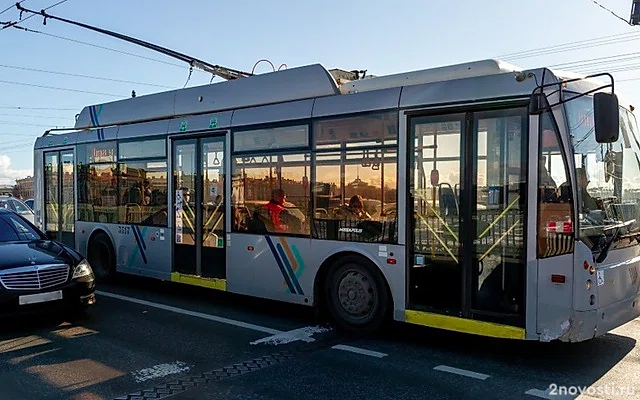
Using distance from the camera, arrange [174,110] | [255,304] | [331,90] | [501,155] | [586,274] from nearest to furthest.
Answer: [586,274] → [501,155] → [331,90] → [255,304] → [174,110]

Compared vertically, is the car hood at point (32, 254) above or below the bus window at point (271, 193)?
below

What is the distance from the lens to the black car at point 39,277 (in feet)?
24.4

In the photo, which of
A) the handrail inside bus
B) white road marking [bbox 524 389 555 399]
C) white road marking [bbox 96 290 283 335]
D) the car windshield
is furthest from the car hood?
white road marking [bbox 524 389 555 399]

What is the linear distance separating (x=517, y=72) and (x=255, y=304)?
5357mm

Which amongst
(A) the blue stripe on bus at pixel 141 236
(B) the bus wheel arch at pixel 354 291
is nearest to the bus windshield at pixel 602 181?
(B) the bus wheel arch at pixel 354 291

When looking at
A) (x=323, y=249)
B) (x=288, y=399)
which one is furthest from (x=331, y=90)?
(x=288, y=399)

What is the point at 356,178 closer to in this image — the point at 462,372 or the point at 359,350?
the point at 359,350

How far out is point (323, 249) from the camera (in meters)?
7.79

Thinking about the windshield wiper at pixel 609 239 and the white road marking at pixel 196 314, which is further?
the white road marking at pixel 196 314

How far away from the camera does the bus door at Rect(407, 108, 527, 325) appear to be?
618 cm

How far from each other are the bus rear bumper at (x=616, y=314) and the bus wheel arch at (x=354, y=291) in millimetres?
2268

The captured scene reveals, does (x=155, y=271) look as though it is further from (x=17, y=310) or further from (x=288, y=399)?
(x=288, y=399)

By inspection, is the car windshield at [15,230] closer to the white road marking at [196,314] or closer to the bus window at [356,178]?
the white road marking at [196,314]

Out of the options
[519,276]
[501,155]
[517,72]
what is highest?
[517,72]
